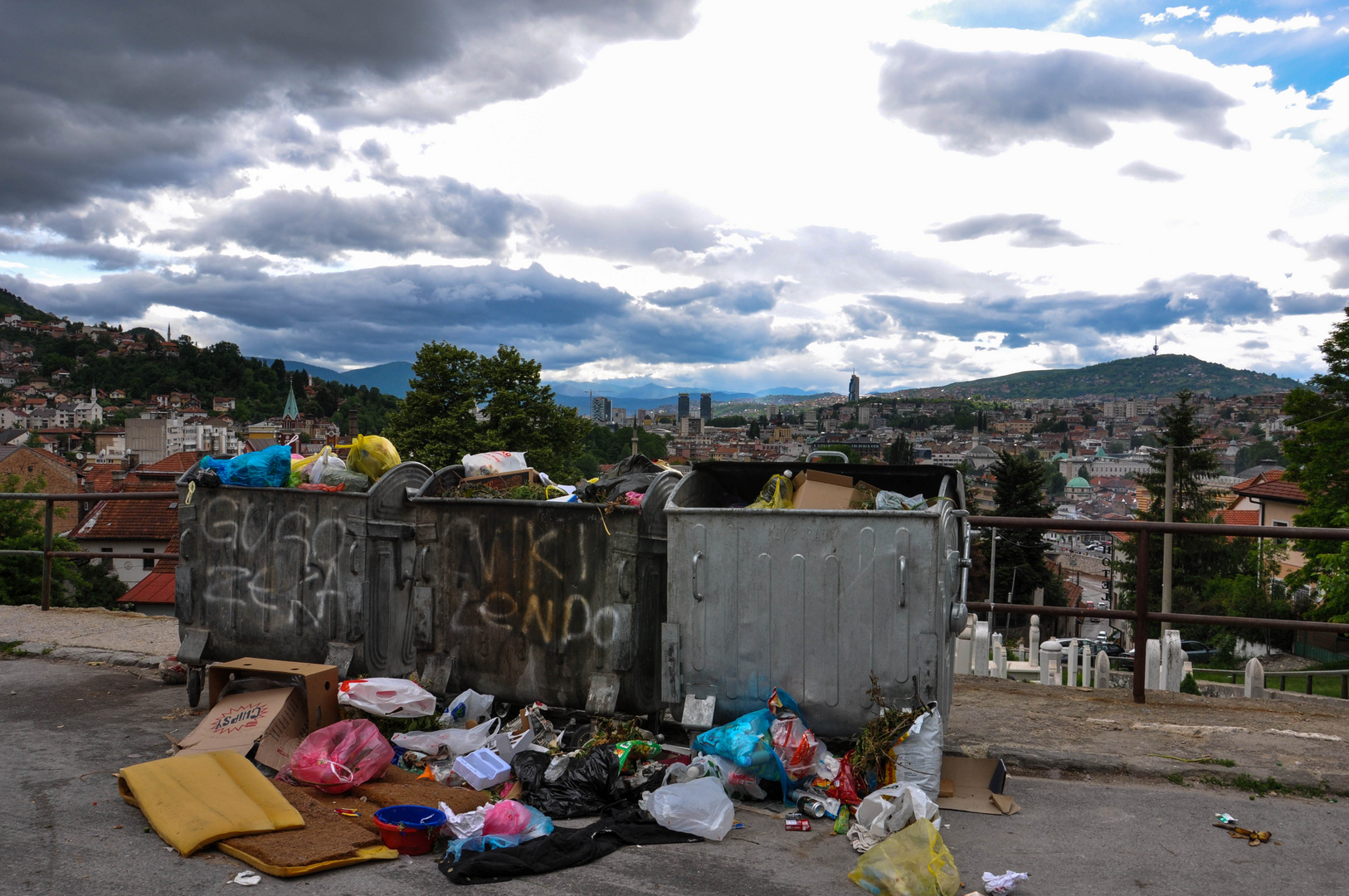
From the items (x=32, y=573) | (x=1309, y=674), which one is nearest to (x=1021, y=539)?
(x=1309, y=674)

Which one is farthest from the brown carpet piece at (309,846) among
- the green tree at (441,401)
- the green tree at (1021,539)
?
the green tree at (1021,539)

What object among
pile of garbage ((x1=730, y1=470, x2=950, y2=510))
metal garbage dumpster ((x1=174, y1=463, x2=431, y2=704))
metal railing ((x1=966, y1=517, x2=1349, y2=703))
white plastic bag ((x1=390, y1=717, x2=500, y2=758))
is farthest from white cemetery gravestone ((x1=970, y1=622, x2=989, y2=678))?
metal garbage dumpster ((x1=174, y1=463, x2=431, y2=704))

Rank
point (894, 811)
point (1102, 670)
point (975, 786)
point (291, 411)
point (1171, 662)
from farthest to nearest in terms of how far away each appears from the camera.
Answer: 1. point (291, 411)
2. point (1102, 670)
3. point (1171, 662)
4. point (975, 786)
5. point (894, 811)

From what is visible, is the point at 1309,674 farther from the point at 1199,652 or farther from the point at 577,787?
the point at 1199,652

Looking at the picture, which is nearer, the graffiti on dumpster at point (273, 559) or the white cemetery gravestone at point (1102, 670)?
the graffiti on dumpster at point (273, 559)

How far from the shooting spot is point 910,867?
288cm

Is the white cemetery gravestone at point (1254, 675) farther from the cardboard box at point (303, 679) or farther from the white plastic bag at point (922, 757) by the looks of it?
the cardboard box at point (303, 679)

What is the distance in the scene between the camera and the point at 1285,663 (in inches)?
1345

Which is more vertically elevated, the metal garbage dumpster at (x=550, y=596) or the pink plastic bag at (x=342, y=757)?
the metal garbage dumpster at (x=550, y=596)

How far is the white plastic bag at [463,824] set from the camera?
10.7 ft

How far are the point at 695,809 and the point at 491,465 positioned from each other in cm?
268

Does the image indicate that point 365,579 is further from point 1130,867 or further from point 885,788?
point 1130,867

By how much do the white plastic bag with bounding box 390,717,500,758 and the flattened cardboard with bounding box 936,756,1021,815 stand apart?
86.1 inches

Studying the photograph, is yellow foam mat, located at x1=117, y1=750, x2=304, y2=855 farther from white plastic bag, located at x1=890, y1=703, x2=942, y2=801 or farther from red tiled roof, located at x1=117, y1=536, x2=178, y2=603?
red tiled roof, located at x1=117, y1=536, x2=178, y2=603
